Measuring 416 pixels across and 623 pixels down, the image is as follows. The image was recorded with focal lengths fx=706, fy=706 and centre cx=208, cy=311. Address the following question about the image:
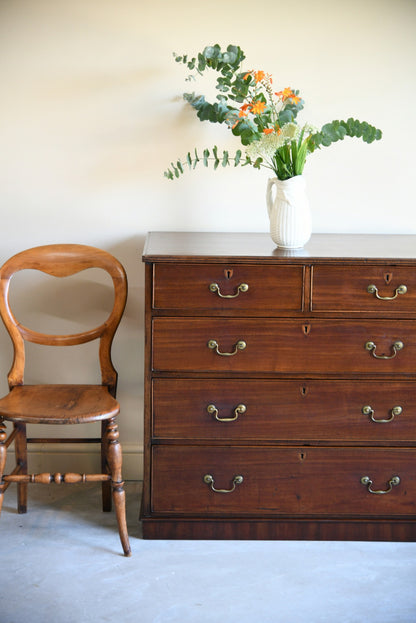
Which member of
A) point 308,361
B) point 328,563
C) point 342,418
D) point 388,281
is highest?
point 388,281

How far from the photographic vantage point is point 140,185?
293 cm

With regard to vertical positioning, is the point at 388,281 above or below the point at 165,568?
above

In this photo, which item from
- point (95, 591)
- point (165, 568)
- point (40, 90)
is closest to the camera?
point (95, 591)

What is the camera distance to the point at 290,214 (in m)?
2.53

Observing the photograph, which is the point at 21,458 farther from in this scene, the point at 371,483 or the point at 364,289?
the point at 364,289

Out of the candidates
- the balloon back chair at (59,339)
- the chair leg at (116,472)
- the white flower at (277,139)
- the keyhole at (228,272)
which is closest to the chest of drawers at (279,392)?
the keyhole at (228,272)

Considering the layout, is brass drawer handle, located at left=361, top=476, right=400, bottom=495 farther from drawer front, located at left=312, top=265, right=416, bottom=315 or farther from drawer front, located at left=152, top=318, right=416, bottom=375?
drawer front, located at left=312, top=265, right=416, bottom=315

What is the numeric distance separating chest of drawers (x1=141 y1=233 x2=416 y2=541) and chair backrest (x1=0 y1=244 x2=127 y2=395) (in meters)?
0.26

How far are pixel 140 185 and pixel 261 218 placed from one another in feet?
1.72

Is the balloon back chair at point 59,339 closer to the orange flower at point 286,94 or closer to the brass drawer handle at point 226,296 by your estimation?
the brass drawer handle at point 226,296

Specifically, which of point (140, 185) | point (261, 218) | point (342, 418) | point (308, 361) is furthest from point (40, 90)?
point (342, 418)

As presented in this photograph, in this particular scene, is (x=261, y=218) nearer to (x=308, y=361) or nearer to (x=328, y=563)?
(x=308, y=361)

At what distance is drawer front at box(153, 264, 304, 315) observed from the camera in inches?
95.2

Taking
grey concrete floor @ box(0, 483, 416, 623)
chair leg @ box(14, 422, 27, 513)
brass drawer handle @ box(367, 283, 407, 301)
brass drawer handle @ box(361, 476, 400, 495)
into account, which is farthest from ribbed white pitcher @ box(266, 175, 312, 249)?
chair leg @ box(14, 422, 27, 513)
